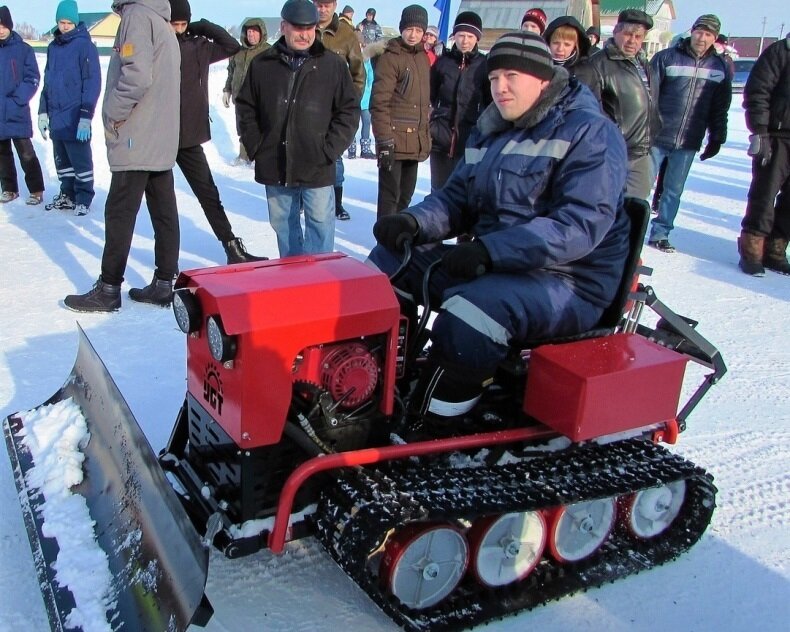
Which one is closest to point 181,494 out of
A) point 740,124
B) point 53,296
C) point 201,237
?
point 53,296

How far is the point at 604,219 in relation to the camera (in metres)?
2.72

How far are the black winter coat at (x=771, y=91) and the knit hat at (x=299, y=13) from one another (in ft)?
12.4

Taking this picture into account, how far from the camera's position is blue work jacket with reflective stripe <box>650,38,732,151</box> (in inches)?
275

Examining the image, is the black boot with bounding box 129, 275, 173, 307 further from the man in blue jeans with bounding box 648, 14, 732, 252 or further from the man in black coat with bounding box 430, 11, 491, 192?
the man in blue jeans with bounding box 648, 14, 732, 252

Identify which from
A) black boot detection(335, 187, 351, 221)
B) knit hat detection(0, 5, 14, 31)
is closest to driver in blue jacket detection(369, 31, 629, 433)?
black boot detection(335, 187, 351, 221)

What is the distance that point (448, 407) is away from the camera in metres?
2.75

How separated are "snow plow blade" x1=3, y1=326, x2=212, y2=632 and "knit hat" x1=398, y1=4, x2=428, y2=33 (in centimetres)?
440

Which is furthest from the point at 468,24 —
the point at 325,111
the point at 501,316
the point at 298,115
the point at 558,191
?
the point at 501,316

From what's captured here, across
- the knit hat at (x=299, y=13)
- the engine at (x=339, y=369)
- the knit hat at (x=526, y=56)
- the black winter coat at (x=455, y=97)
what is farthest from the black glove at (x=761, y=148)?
the engine at (x=339, y=369)

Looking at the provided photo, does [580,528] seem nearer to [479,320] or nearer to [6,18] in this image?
[479,320]

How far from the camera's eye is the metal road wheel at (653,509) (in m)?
2.85

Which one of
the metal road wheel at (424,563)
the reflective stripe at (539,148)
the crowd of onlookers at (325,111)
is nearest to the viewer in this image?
the metal road wheel at (424,563)

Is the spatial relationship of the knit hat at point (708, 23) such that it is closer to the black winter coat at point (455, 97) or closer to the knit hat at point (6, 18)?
the black winter coat at point (455, 97)

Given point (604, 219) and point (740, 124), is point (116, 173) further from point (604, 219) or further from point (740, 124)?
point (740, 124)
